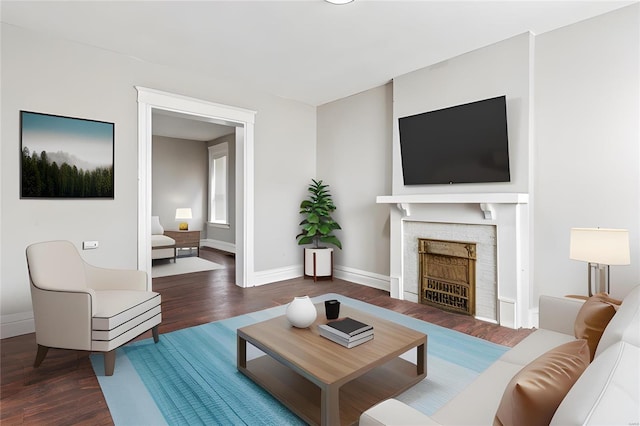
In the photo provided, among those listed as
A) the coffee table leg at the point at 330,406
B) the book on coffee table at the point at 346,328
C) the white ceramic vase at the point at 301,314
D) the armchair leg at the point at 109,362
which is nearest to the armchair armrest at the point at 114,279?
the armchair leg at the point at 109,362

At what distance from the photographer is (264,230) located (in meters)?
5.02

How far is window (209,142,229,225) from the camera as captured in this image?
8352 millimetres

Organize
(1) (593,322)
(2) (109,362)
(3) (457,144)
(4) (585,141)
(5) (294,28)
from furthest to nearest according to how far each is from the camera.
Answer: (3) (457,144) → (5) (294,28) → (4) (585,141) → (2) (109,362) → (1) (593,322)

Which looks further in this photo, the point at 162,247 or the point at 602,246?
the point at 162,247

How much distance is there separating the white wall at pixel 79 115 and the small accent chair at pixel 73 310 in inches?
33.4

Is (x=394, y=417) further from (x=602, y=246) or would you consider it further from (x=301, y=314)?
(x=602, y=246)

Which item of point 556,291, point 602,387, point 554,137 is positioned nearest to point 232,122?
point 554,137

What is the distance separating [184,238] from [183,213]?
4.39 ft

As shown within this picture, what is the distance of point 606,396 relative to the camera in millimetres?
688

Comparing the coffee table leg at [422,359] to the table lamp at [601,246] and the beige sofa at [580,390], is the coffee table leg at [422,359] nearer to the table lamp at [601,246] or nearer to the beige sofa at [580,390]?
the beige sofa at [580,390]

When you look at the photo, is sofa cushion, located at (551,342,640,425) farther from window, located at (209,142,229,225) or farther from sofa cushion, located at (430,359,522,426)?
window, located at (209,142,229,225)

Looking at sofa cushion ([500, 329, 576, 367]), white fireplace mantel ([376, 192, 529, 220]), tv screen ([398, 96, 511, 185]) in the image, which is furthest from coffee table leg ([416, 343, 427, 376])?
tv screen ([398, 96, 511, 185])

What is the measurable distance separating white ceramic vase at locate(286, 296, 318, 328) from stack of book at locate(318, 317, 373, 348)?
94mm

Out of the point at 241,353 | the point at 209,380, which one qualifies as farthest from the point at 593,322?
the point at 209,380
